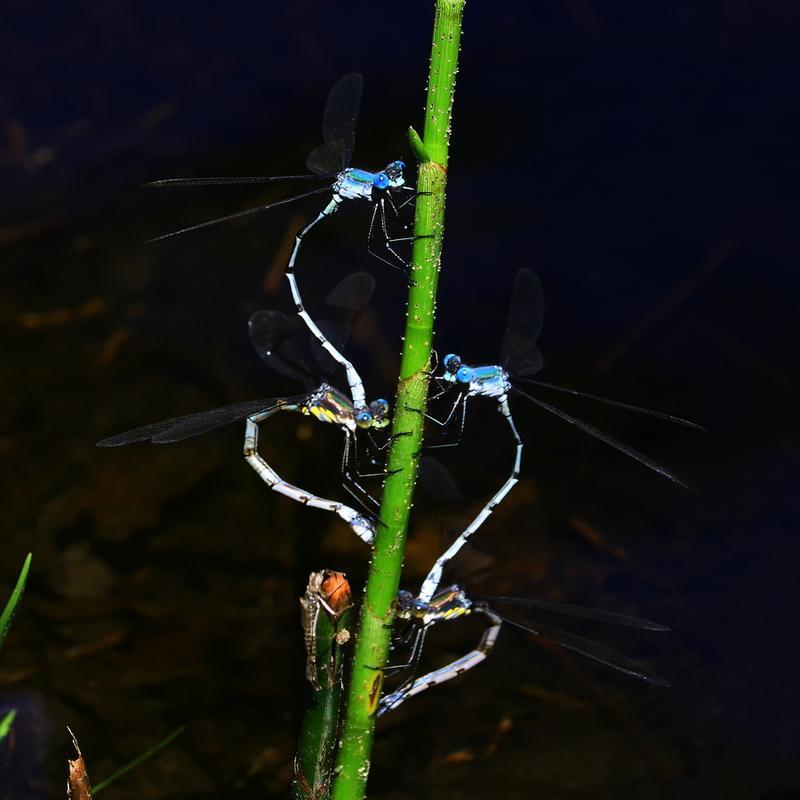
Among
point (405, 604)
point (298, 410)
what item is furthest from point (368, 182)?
point (405, 604)

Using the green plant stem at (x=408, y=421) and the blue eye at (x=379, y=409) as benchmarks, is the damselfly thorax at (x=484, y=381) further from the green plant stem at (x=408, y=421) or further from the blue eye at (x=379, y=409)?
the green plant stem at (x=408, y=421)

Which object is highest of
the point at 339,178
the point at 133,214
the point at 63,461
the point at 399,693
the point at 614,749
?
the point at 339,178

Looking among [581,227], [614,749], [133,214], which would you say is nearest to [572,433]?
[581,227]

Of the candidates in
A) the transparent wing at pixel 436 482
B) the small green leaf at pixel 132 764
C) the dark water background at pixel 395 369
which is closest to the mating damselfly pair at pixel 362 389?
the transparent wing at pixel 436 482

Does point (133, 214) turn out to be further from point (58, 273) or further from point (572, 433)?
point (572, 433)

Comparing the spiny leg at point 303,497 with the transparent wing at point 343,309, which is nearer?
the spiny leg at point 303,497

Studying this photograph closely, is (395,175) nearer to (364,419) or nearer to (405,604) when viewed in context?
(364,419)

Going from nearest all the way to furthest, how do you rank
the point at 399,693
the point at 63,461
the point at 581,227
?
the point at 399,693, the point at 63,461, the point at 581,227

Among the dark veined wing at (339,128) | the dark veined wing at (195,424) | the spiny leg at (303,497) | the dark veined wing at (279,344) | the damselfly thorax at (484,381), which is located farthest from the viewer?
the dark veined wing at (279,344)
